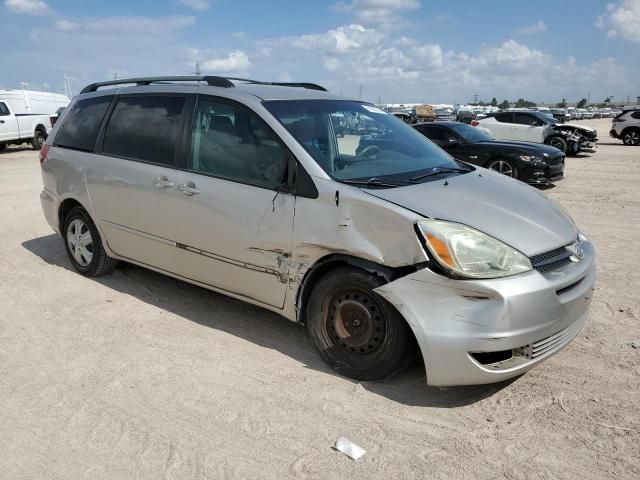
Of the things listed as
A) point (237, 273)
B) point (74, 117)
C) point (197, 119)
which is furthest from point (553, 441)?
point (74, 117)

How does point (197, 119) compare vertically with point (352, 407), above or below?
above

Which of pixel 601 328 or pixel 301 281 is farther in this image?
pixel 601 328

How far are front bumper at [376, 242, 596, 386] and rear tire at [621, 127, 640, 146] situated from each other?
24.3 meters

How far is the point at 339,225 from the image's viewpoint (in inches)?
135

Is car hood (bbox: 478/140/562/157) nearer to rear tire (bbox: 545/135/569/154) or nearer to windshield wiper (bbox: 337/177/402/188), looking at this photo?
rear tire (bbox: 545/135/569/154)

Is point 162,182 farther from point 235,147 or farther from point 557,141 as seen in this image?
point 557,141

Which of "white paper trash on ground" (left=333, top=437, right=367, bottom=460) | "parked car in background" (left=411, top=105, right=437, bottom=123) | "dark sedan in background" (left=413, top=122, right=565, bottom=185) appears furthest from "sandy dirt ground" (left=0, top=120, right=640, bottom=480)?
"parked car in background" (left=411, top=105, right=437, bottom=123)

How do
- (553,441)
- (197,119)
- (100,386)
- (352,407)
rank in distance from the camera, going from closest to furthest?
(553,441)
(352,407)
(100,386)
(197,119)

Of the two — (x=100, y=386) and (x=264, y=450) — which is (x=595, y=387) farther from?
(x=100, y=386)

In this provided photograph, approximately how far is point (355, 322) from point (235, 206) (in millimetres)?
1195

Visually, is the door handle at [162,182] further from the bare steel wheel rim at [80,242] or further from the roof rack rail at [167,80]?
the bare steel wheel rim at [80,242]

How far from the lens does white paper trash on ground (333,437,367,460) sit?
2.86 meters

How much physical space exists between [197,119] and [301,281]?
5.22 ft

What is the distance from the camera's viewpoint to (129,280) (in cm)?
549
